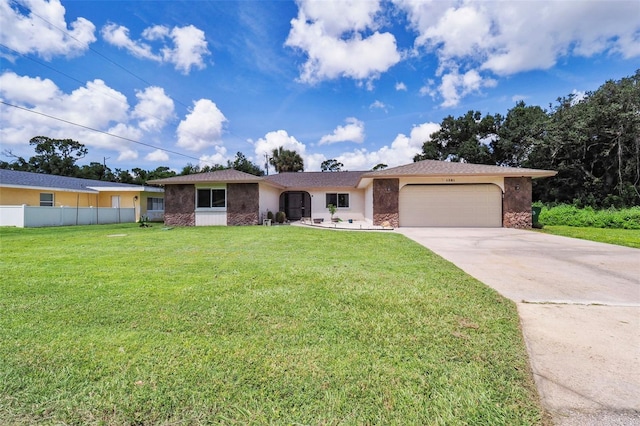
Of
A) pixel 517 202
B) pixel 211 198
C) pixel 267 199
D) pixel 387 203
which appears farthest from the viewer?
pixel 267 199

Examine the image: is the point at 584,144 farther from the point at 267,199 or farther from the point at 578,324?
the point at 578,324

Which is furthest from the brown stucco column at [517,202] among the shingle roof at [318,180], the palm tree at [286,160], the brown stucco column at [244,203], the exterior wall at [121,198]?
the palm tree at [286,160]

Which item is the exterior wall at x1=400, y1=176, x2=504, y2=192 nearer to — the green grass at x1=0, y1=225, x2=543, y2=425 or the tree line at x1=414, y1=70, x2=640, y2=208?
the green grass at x1=0, y1=225, x2=543, y2=425

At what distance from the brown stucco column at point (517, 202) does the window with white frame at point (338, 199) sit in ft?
33.4

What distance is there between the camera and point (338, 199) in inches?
840

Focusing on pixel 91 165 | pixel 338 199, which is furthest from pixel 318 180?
pixel 91 165

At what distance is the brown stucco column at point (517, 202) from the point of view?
14.5 meters

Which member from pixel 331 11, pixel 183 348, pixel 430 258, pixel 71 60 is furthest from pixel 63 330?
pixel 71 60

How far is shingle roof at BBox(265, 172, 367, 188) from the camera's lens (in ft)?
70.1

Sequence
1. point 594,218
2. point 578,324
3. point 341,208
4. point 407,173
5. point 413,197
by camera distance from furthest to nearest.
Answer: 1. point 341,208
2. point 594,218
3. point 413,197
4. point 407,173
5. point 578,324

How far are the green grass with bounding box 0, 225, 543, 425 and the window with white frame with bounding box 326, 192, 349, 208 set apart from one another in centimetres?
1632

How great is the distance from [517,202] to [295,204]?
47.7 feet

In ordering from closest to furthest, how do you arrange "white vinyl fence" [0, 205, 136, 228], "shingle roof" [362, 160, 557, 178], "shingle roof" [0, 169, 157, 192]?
"shingle roof" [362, 160, 557, 178] < "white vinyl fence" [0, 205, 136, 228] < "shingle roof" [0, 169, 157, 192]

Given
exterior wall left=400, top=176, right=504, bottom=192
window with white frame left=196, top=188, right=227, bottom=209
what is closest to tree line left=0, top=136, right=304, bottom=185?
window with white frame left=196, top=188, right=227, bottom=209
